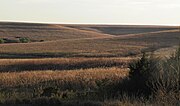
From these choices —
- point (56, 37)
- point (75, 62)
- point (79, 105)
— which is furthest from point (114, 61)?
point (56, 37)

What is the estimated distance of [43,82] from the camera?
20703mm

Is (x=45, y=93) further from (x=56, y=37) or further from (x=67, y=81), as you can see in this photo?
(x=56, y=37)

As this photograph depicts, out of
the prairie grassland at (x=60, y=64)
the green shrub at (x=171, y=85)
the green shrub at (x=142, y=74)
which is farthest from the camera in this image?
the prairie grassland at (x=60, y=64)

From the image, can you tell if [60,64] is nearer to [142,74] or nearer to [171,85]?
[142,74]

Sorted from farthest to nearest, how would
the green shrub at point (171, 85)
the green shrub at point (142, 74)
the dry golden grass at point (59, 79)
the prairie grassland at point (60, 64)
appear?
the prairie grassland at point (60, 64)
the dry golden grass at point (59, 79)
the green shrub at point (142, 74)
the green shrub at point (171, 85)

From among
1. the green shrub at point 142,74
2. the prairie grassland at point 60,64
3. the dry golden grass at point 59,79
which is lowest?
the prairie grassland at point 60,64

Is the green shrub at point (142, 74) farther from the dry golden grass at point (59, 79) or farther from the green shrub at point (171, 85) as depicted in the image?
the dry golden grass at point (59, 79)

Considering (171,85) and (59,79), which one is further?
(59,79)

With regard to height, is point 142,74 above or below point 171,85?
below

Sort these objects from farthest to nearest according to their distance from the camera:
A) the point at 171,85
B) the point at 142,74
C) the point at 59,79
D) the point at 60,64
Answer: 1. the point at 60,64
2. the point at 59,79
3. the point at 142,74
4. the point at 171,85

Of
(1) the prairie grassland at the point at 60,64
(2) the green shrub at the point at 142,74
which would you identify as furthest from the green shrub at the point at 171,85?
(1) the prairie grassland at the point at 60,64

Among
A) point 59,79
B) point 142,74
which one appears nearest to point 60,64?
point 59,79

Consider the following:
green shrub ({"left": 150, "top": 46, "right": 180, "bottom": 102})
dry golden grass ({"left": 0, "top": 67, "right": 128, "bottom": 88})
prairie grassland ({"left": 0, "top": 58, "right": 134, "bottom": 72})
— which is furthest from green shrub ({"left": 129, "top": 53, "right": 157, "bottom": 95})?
prairie grassland ({"left": 0, "top": 58, "right": 134, "bottom": 72})

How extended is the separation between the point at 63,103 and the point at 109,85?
414cm
